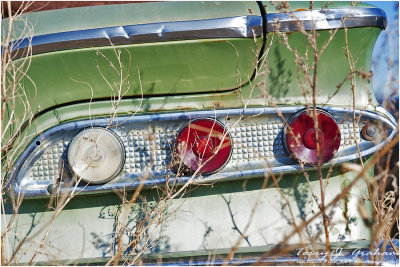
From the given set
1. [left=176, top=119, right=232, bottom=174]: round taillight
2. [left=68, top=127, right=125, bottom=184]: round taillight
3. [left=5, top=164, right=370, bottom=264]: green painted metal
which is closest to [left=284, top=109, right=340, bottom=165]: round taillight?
[left=5, top=164, right=370, bottom=264]: green painted metal

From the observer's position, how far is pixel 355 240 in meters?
1.82

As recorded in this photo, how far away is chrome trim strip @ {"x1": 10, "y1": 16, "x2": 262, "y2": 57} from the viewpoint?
5.49 feet

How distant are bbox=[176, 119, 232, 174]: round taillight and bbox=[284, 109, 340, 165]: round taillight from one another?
24 cm

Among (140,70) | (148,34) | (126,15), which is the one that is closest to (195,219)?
(140,70)

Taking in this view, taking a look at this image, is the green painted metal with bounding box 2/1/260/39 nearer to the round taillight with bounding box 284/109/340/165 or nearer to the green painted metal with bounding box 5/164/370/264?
the round taillight with bounding box 284/109/340/165

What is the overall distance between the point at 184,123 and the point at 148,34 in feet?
1.16

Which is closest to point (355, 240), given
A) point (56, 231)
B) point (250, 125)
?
point (250, 125)

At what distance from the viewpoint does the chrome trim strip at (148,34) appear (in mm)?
1674

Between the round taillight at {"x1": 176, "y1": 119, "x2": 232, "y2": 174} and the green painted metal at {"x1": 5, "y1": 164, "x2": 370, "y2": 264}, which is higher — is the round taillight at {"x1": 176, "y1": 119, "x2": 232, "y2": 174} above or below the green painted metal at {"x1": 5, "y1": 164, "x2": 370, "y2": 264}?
above

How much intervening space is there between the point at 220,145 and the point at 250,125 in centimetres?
17

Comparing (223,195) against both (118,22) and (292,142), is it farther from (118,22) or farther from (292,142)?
(118,22)

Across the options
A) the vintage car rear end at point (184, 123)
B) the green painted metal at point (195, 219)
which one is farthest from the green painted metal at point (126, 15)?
the green painted metal at point (195, 219)

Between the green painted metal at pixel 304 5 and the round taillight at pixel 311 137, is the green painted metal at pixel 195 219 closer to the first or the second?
the round taillight at pixel 311 137

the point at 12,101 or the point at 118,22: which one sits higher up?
the point at 118,22
